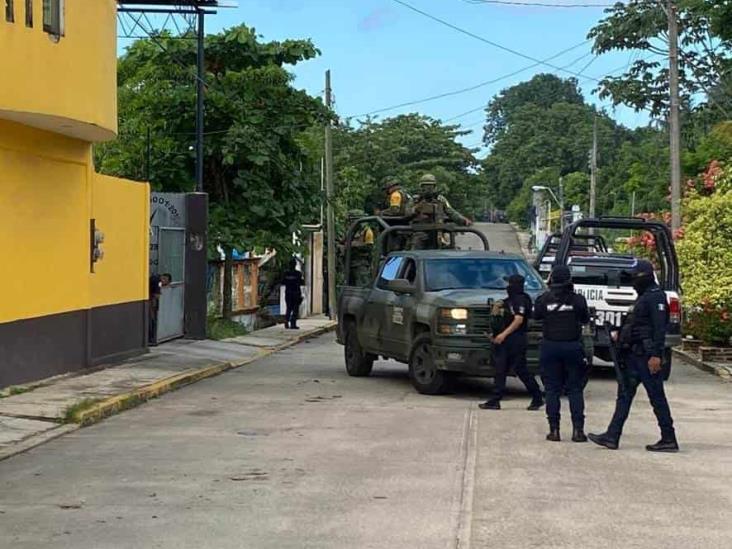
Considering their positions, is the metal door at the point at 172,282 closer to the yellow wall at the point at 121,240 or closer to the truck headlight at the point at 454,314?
the yellow wall at the point at 121,240

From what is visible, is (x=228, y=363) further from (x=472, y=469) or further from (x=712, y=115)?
(x=712, y=115)

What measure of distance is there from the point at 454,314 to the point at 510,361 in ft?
4.19

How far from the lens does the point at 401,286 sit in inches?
627

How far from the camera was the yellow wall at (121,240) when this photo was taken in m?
17.6

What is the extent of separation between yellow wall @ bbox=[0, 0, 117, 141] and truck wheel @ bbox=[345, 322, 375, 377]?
491 cm

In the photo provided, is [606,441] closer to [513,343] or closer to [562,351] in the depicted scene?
[562,351]

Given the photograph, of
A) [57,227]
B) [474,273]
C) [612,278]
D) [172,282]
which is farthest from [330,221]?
[57,227]

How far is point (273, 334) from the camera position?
94.9ft

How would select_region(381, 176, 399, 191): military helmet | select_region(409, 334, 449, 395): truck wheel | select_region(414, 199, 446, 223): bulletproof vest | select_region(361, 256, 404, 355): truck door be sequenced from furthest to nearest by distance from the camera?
select_region(381, 176, 399, 191): military helmet → select_region(414, 199, 446, 223): bulletproof vest → select_region(361, 256, 404, 355): truck door → select_region(409, 334, 449, 395): truck wheel

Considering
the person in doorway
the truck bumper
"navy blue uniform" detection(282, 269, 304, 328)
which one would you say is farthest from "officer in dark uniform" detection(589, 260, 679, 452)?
"navy blue uniform" detection(282, 269, 304, 328)

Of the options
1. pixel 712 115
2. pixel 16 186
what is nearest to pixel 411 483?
pixel 16 186

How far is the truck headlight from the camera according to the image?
14672 millimetres

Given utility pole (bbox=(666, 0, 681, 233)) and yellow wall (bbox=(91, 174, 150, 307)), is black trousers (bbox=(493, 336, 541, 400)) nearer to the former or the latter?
yellow wall (bbox=(91, 174, 150, 307))

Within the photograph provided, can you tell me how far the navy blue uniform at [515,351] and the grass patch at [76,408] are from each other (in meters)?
4.87
